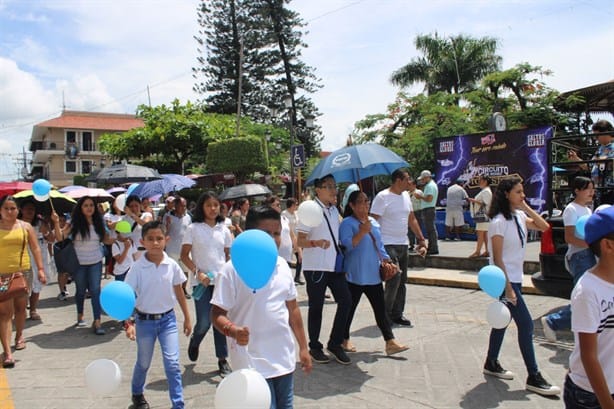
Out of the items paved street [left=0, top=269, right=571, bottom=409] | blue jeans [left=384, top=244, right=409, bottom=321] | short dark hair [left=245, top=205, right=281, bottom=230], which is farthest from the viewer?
blue jeans [left=384, top=244, right=409, bottom=321]

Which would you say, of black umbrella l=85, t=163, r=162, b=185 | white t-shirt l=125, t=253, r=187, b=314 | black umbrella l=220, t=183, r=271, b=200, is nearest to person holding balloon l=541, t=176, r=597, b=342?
white t-shirt l=125, t=253, r=187, b=314

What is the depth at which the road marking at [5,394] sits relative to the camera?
14.2 ft

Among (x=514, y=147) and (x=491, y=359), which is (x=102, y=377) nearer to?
(x=491, y=359)

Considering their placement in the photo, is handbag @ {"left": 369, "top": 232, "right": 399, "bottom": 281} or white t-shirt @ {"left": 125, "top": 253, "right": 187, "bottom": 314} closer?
white t-shirt @ {"left": 125, "top": 253, "right": 187, "bottom": 314}

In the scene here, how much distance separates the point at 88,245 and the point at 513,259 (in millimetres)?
5032

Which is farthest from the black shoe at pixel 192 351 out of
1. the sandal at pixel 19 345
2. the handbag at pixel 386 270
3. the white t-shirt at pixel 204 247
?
the sandal at pixel 19 345

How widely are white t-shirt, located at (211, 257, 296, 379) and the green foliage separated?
2210 cm

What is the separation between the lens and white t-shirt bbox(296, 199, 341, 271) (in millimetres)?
5207

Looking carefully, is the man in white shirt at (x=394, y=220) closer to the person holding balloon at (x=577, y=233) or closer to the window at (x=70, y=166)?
the person holding balloon at (x=577, y=233)

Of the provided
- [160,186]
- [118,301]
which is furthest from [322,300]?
[160,186]

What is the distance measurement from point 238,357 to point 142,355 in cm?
160

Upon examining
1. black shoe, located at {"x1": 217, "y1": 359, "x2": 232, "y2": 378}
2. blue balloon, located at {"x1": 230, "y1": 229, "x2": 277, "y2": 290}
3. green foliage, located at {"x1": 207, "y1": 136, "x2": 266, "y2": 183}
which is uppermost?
green foliage, located at {"x1": 207, "y1": 136, "x2": 266, "y2": 183}

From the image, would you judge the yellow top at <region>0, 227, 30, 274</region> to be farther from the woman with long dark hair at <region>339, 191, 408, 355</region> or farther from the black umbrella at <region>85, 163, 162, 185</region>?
the black umbrella at <region>85, 163, 162, 185</region>

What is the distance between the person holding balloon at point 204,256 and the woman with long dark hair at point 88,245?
2.27 metres
